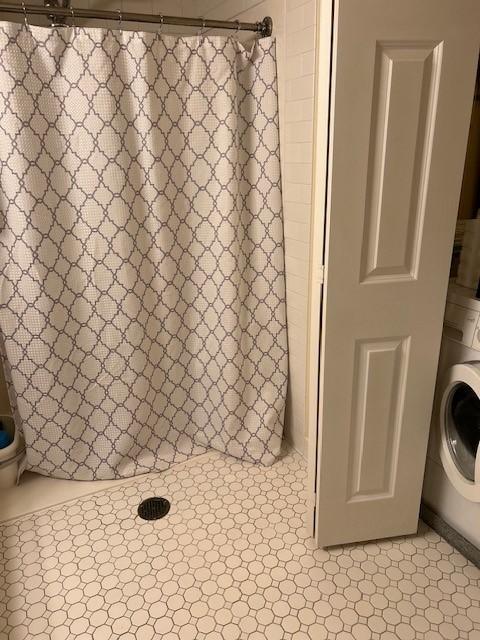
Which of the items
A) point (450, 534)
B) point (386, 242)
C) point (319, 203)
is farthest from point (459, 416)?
point (319, 203)

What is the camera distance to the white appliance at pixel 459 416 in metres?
1.52

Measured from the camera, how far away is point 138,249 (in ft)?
6.34

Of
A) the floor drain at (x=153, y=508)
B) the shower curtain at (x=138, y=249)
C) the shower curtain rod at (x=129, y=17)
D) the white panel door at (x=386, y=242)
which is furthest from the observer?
the floor drain at (x=153, y=508)

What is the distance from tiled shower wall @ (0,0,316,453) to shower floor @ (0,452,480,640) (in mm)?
554

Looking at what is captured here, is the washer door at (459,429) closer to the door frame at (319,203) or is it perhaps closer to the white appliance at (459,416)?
the white appliance at (459,416)

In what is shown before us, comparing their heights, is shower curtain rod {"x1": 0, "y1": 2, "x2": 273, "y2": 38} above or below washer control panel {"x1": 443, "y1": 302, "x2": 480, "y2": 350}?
above

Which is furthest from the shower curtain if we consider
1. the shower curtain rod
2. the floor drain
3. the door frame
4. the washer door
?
the washer door

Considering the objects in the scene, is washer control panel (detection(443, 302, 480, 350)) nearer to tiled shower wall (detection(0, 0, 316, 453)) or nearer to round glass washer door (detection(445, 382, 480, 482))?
round glass washer door (detection(445, 382, 480, 482))

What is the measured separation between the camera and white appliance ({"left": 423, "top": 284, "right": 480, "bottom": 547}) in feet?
5.00

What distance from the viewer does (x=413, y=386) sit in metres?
1.58

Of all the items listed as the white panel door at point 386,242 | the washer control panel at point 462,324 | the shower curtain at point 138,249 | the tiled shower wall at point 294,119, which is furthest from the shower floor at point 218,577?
the washer control panel at point 462,324

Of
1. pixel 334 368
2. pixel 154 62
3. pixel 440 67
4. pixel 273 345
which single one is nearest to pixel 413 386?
pixel 334 368

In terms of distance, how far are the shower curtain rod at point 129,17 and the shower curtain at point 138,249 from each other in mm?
49

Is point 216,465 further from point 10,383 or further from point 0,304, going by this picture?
point 0,304
